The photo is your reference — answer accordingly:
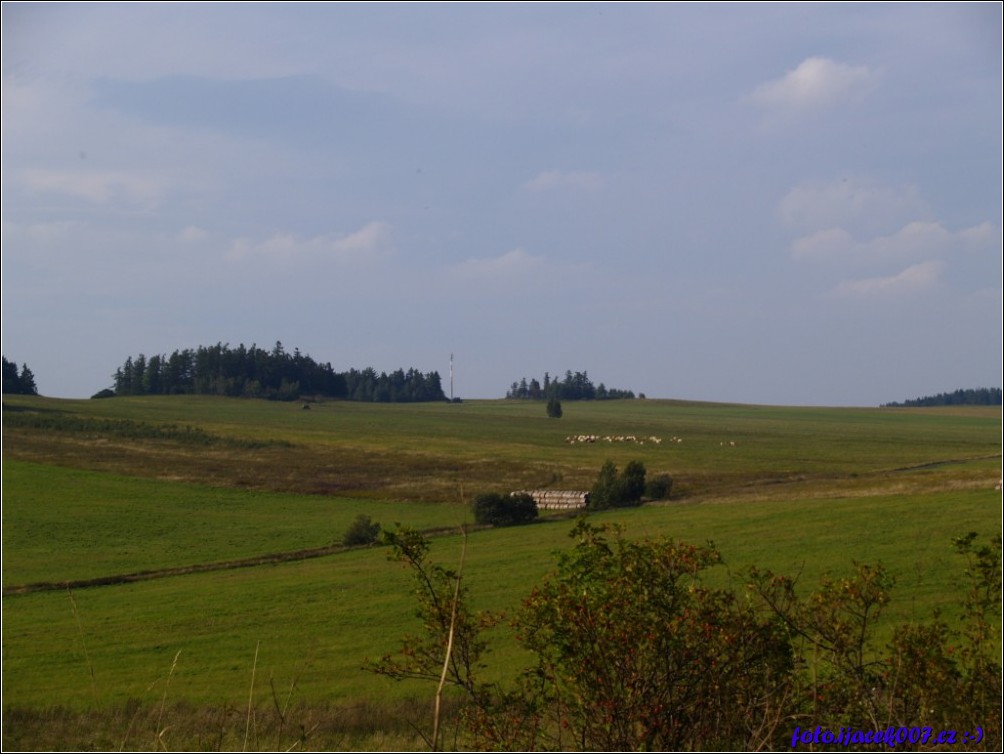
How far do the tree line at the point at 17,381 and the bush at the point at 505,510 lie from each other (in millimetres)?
78056

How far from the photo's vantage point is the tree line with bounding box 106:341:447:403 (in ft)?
340

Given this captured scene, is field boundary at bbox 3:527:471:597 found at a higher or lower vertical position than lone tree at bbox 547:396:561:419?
lower

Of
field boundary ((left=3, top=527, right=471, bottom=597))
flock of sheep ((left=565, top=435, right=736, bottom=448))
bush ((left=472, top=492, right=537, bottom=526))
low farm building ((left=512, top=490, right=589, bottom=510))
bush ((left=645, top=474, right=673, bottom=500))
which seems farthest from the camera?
flock of sheep ((left=565, top=435, right=736, bottom=448))

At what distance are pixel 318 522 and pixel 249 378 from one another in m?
60.4

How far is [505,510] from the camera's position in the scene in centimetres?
4147

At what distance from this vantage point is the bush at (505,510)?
41.3 meters

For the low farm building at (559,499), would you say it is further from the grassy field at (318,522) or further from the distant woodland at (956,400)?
the distant woodland at (956,400)

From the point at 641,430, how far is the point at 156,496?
46.1 meters

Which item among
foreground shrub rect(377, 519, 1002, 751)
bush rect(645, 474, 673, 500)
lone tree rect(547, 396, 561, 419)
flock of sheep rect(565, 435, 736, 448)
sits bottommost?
bush rect(645, 474, 673, 500)

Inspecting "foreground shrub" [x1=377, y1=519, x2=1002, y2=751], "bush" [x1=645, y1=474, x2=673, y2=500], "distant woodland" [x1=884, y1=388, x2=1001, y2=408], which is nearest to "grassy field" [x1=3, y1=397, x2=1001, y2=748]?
"foreground shrub" [x1=377, y1=519, x2=1002, y2=751]

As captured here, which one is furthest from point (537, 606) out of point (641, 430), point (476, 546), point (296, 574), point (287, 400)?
point (287, 400)

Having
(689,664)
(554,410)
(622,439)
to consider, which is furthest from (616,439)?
(689,664)

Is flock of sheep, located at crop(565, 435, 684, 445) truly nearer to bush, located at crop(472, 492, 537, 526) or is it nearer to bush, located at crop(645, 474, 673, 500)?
bush, located at crop(645, 474, 673, 500)

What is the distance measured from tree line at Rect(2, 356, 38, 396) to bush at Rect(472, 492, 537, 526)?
256ft
